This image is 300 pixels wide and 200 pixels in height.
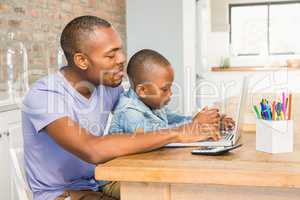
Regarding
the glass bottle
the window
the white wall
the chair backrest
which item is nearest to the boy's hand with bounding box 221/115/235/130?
the chair backrest

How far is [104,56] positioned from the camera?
158 cm

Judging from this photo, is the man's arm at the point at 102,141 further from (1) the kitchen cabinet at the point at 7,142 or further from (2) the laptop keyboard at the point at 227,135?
(1) the kitchen cabinet at the point at 7,142

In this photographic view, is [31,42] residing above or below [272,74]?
above

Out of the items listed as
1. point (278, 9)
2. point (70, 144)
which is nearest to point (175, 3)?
point (278, 9)

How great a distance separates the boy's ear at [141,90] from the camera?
1.76 m

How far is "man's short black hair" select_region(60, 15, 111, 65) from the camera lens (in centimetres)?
157

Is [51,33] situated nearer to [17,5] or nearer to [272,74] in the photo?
[17,5]

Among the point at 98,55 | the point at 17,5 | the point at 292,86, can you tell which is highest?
the point at 17,5

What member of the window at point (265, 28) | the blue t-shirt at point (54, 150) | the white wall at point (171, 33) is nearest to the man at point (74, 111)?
the blue t-shirt at point (54, 150)

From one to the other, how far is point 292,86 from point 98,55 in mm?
4893

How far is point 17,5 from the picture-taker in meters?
3.30

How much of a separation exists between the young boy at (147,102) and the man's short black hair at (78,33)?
0.26 meters

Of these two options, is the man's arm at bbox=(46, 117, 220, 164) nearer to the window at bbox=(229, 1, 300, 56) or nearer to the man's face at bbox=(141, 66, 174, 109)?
the man's face at bbox=(141, 66, 174, 109)

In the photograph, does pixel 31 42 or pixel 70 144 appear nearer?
pixel 70 144
